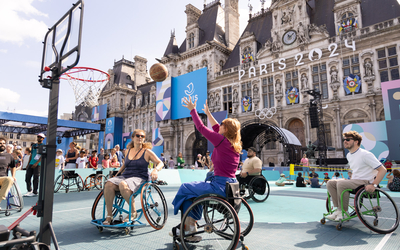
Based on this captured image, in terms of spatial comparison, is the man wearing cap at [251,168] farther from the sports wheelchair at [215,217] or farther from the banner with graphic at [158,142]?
the banner with graphic at [158,142]

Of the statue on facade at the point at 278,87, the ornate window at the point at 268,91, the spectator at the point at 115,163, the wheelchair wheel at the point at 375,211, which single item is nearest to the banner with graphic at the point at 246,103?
the ornate window at the point at 268,91

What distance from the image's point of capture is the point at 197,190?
113 inches

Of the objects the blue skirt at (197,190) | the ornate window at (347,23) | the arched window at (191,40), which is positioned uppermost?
the arched window at (191,40)

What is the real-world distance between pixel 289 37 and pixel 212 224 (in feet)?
72.3

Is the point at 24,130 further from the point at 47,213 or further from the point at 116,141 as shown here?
the point at 47,213

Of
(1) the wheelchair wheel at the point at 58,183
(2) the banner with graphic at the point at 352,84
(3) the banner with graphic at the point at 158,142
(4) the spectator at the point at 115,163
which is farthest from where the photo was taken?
(3) the banner with graphic at the point at 158,142

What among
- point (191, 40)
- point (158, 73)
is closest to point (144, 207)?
point (158, 73)

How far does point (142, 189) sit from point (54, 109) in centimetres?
166

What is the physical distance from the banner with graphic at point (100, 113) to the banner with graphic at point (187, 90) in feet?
60.4

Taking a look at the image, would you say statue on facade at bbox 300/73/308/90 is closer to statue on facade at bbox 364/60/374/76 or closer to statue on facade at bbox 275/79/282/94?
statue on facade at bbox 275/79/282/94

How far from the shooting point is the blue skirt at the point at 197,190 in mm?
2833

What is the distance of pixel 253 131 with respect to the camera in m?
21.3

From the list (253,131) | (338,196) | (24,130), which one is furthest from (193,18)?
(338,196)

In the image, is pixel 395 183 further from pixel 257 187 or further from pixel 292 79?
pixel 292 79
